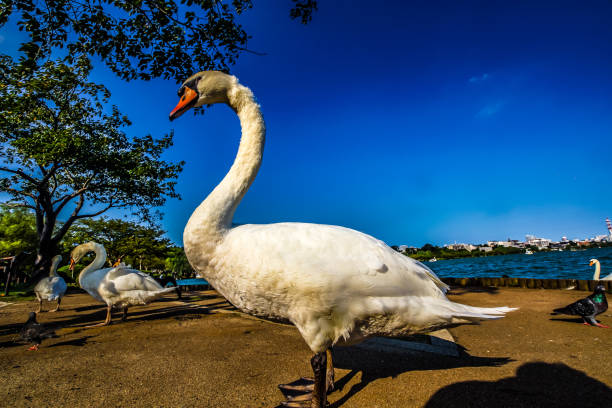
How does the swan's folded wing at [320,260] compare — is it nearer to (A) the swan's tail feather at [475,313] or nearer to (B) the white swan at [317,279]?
(B) the white swan at [317,279]

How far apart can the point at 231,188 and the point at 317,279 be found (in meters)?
1.11

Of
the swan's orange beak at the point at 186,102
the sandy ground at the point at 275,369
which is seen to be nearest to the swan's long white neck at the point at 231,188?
the swan's orange beak at the point at 186,102

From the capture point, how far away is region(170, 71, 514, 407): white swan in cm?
198

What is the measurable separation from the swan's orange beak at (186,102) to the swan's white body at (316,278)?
41.7 inches

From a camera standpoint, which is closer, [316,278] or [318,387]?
[316,278]

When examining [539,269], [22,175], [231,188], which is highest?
[22,175]

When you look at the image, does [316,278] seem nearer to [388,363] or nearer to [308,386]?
[308,386]

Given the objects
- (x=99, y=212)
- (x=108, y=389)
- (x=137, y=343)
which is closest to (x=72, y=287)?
(x=99, y=212)

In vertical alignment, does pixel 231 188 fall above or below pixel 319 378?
above

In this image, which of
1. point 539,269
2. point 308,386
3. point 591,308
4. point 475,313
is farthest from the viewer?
point 539,269

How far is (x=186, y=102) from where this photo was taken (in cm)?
272

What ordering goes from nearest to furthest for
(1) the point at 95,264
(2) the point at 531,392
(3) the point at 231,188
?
(3) the point at 231,188
(2) the point at 531,392
(1) the point at 95,264

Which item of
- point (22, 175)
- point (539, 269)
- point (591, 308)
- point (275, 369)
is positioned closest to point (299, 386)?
point (275, 369)

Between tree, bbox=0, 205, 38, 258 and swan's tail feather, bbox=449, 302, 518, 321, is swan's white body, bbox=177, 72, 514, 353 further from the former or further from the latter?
tree, bbox=0, 205, 38, 258
